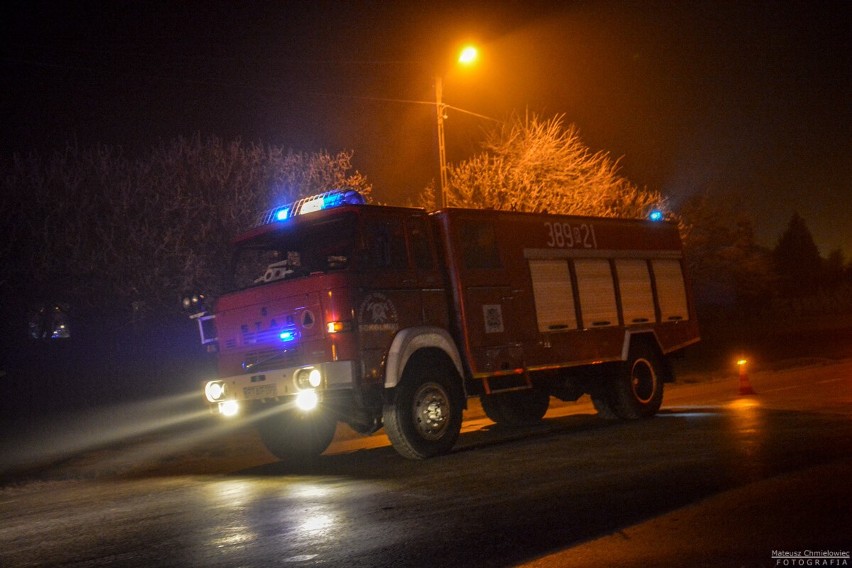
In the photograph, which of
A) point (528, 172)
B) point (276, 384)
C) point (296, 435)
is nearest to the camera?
point (276, 384)

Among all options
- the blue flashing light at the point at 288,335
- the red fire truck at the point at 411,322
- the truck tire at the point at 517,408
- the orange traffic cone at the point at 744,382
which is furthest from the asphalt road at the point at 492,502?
the orange traffic cone at the point at 744,382

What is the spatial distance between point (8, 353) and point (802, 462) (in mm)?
22468

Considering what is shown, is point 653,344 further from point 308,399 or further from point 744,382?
point 308,399

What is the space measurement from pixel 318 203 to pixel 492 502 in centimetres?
469

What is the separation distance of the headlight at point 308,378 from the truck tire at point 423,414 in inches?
37.2

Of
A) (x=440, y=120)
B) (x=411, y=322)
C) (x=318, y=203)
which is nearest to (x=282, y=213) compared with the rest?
(x=318, y=203)

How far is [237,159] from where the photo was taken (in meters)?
26.6

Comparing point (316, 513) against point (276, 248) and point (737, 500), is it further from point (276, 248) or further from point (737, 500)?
point (276, 248)

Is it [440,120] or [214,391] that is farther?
[440,120]

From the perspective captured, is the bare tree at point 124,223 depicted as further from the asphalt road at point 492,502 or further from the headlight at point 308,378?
the headlight at point 308,378

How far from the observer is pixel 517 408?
13930 mm

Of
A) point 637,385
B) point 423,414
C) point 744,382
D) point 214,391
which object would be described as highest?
point 214,391

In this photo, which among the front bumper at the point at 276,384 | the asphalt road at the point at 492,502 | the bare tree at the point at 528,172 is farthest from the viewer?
the bare tree at the point at 528,172

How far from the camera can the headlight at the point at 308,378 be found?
377 inches
